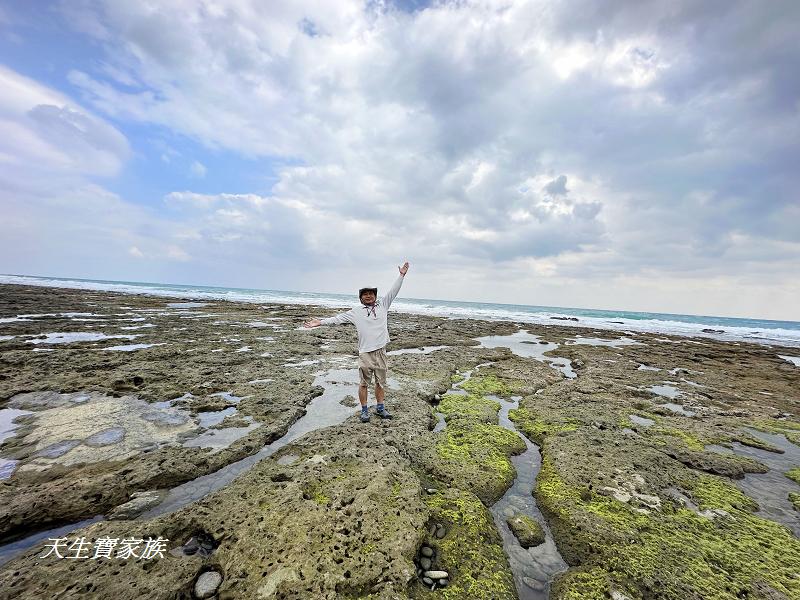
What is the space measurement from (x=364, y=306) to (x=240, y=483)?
3.95 meters

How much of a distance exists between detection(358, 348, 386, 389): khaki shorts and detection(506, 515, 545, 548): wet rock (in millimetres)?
3759

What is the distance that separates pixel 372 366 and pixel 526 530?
4223 mm

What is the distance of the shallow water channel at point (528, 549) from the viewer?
358 cm

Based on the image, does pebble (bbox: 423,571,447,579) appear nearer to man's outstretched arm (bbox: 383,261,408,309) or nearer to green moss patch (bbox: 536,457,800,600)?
green moss patch (bbox: 536,457,800,600)

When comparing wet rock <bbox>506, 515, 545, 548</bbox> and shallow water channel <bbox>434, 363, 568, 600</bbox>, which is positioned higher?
wet rock <bbox>506, 515, 545, 548</bbox>

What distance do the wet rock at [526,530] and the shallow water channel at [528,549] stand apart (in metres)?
0.05

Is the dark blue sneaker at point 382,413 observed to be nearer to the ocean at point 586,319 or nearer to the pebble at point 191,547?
the pebble at point 191,547

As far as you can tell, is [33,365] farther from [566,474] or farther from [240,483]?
[566,474]

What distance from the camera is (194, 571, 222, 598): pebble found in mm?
3176

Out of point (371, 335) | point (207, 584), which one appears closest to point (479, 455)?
point (371, 335)

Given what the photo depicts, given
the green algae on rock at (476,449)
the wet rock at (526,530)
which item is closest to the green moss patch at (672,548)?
the wet rock at (526,530)

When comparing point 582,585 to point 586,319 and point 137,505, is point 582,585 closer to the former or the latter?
point 137,505

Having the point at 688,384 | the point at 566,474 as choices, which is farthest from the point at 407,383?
the point at 688,384

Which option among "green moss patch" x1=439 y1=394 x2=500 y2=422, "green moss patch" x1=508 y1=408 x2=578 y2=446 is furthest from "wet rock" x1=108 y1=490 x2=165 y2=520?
"green moss patch" x1=508 y1=408 x2=578 y2=446
